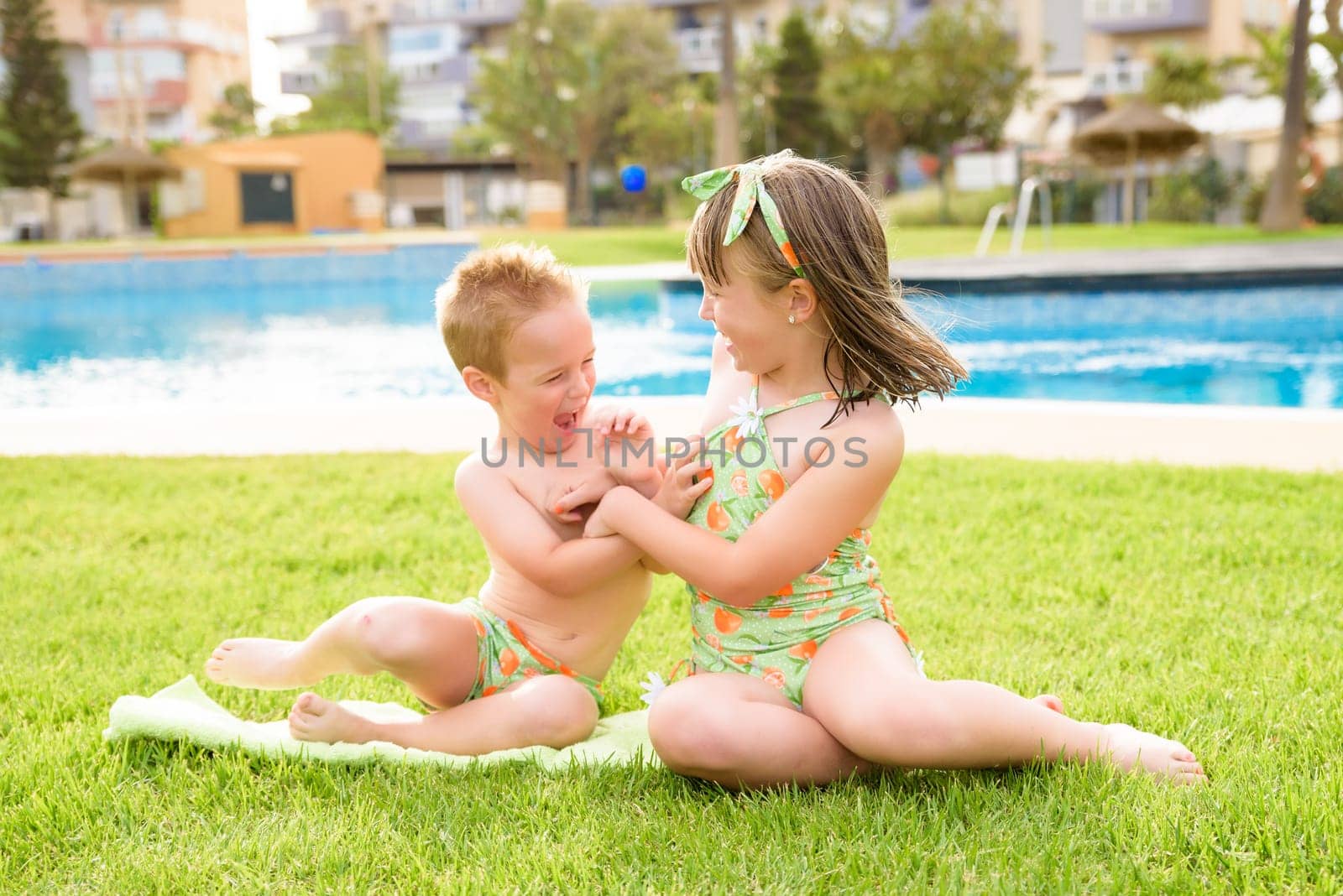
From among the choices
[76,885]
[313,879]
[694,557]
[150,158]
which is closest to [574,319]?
[694,557]

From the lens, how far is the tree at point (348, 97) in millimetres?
42250

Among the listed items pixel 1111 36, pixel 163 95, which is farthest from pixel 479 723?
pixel 163 95

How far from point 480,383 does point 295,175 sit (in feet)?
102

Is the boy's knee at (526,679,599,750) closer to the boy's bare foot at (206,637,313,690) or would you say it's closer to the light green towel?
the light green towel

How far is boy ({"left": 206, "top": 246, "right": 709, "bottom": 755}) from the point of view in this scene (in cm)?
210

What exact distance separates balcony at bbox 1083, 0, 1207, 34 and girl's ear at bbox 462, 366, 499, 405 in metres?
36.9

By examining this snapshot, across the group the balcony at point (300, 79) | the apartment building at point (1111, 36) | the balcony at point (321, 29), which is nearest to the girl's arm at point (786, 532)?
the apartment building at point (1111, 36)

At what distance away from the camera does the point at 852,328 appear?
→ 1983 mm

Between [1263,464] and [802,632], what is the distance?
2.88m

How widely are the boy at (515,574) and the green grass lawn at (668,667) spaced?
0.15 m

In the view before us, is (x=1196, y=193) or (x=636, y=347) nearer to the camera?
(x=636, y=347)

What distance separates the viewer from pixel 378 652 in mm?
2068

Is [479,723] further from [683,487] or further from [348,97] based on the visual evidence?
[348,97]

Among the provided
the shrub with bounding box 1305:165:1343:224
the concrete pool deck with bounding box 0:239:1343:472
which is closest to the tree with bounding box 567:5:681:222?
the shrub with bounding box 1305:165:1343:224
